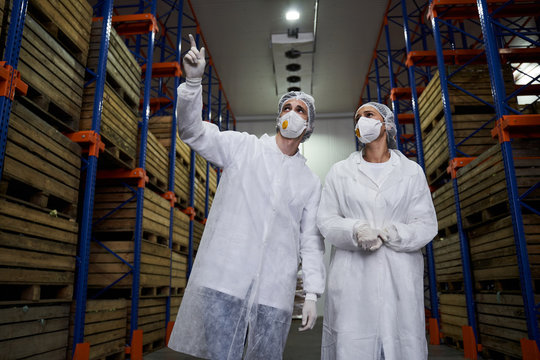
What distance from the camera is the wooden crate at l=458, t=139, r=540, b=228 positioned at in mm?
5598

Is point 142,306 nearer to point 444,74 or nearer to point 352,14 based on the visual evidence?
point 444,74

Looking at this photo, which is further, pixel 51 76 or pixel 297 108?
pixel 51 76

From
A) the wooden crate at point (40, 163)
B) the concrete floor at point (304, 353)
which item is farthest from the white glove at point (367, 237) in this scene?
the concrete floor at point (304, 353)

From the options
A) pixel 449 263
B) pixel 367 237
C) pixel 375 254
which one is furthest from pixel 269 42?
pixel 367 237

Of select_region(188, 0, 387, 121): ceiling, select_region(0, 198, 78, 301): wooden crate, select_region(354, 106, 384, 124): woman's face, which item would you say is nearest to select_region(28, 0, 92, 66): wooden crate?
select_region(0, 198, 78, 301): wooden crate

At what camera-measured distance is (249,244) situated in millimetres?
2648

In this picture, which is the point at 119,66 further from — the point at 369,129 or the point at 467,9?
the point at 467,9

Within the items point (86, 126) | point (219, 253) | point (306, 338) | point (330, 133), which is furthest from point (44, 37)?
point (330, 133)

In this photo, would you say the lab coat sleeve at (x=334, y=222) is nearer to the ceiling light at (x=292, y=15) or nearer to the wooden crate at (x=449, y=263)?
the wooden crate at (x=449, y=263)

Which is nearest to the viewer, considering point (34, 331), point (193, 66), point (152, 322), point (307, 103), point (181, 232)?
point (193, 66)

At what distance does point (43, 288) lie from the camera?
5703mm

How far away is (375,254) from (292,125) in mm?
1115

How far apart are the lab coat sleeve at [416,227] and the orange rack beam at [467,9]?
19.9 feet

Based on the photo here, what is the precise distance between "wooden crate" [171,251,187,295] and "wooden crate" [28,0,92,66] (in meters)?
4.99
